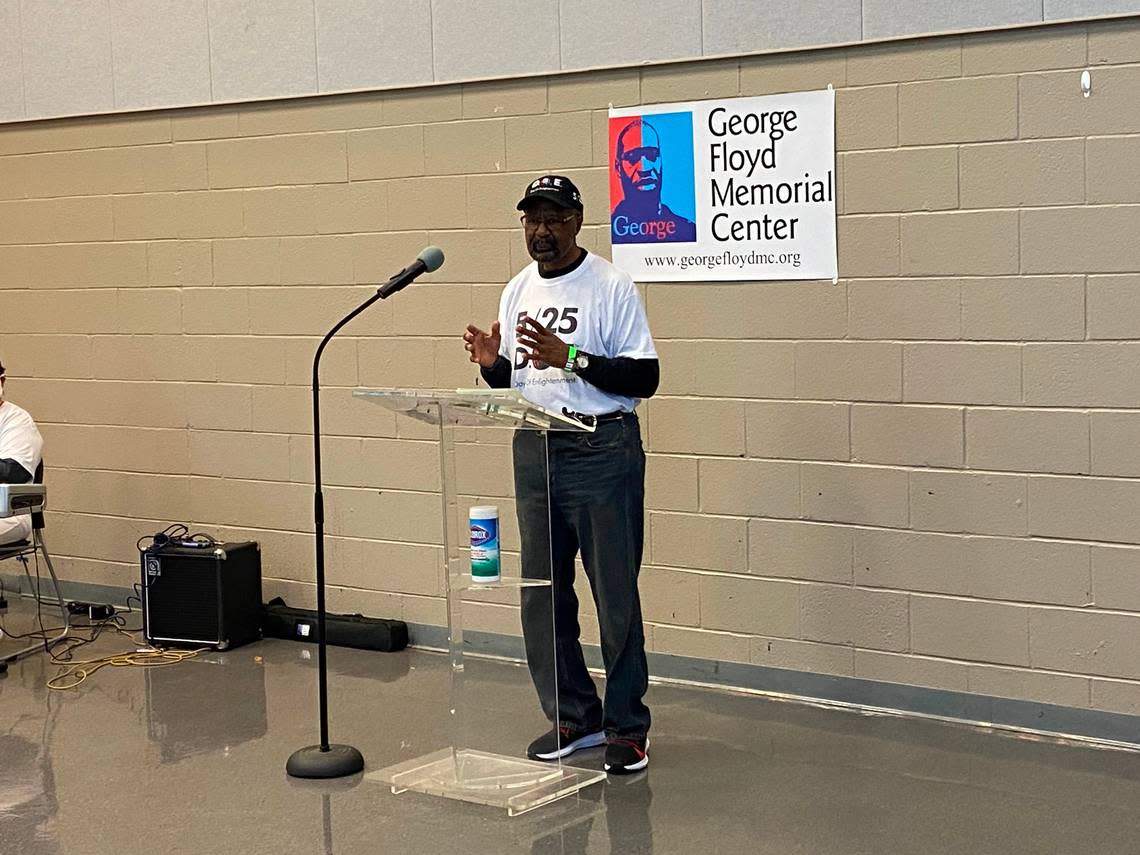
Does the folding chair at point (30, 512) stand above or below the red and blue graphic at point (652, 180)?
below

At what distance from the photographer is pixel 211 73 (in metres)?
6.12

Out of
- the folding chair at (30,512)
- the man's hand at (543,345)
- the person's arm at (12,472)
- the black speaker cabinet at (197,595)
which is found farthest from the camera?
the black speaker cabinet at (197,595)

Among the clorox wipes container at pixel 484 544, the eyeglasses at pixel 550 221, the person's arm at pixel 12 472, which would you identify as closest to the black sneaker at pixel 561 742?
the clorox wipes container at pixel 484 544

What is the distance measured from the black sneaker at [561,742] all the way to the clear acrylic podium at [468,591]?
70 mm

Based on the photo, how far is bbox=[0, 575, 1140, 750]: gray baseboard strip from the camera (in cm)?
442

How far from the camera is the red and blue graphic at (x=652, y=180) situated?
5051 mm

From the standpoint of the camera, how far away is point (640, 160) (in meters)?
5.13

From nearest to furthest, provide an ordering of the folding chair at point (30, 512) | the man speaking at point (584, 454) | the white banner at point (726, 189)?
the man speaking at point (584, 454), the white banner at point (726, 189), the folding chair at point (30, 512)

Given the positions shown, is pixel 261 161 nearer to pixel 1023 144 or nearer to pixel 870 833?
pixel 1023 144

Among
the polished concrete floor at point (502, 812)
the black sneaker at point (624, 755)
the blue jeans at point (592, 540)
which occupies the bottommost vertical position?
the polished concrete floor at point (502, 812)

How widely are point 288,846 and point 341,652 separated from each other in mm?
2071

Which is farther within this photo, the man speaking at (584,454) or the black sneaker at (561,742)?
the black sneaker at (561,742)

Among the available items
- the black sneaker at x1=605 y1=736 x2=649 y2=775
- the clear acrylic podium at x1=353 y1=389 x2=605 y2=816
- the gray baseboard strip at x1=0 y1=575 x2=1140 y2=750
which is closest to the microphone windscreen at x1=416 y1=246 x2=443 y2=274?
the clear acrylic podium at x1=353 y1=389 x2=605 y2=816

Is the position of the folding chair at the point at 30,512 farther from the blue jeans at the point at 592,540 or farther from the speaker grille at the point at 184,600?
the blue jeans at the point at 592,540
